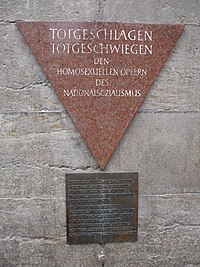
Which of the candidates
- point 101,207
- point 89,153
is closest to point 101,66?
point 89,153

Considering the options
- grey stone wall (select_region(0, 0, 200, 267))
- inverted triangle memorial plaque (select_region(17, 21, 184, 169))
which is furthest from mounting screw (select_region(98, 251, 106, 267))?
inverted triangle memorial plaque (select_region(17, 21, 184, 169))

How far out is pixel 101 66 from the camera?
12.9 feet

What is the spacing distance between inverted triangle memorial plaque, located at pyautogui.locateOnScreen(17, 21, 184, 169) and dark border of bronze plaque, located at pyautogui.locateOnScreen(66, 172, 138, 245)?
0.30m

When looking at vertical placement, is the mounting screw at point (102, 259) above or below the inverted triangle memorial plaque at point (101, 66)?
below

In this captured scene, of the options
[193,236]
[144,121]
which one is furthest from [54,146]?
[193,236]

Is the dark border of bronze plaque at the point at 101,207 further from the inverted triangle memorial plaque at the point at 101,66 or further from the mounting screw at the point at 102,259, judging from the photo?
the inverted triangle memorial plaque at the point at 101,66

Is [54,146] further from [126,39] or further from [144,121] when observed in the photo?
[126,39]

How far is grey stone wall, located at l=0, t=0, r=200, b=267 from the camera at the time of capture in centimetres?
391

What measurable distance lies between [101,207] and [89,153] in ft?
1.80

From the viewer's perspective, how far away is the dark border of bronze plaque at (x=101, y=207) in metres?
4.05

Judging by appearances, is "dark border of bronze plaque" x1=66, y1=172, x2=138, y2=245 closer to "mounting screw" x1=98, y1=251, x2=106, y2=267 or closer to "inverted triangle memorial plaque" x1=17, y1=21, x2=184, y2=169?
"mounting screw" x1=98, y1=251, x2=106, y2=267

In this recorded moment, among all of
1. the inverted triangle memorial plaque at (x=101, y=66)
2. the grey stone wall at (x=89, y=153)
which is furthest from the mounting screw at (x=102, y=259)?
the inverted triangle memorial plaque at (x=101, y=66)

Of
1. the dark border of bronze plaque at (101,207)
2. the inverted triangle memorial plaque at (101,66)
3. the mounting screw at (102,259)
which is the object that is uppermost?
the inverted triangle memorial plaque at (101,66)

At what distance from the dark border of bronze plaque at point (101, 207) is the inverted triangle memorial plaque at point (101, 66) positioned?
30cm
